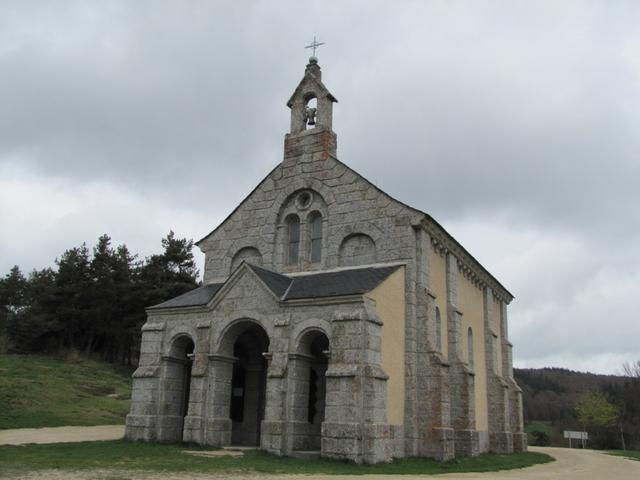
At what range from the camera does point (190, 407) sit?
61.2 feet

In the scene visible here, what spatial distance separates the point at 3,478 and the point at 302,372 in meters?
8.95

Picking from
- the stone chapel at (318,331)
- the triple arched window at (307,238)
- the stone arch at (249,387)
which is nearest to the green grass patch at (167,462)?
the stone chapel at (318,331)

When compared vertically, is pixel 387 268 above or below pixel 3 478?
above

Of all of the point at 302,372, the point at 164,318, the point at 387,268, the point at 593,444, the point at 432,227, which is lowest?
the point at 593,444

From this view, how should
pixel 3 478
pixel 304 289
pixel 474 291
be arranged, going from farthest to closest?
pixel 474 291 → pixel 304 289 → pixel 3 478

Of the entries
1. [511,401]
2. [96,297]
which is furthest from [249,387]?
[96,297]

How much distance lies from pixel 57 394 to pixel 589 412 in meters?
41.4

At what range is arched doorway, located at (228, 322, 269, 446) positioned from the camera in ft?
70.4

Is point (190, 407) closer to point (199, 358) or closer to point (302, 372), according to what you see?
point (199, 358)

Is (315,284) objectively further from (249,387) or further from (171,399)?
(171,399)

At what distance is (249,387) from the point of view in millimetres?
21938

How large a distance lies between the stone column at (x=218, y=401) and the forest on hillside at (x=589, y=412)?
37162 millimetres

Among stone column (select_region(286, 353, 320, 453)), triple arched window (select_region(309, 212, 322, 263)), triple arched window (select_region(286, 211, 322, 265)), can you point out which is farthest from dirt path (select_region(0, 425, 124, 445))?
triple arched window (select_region(309, 212, 322, 263))

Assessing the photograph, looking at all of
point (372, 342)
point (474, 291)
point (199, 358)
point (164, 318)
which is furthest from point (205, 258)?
point (474, 291)
